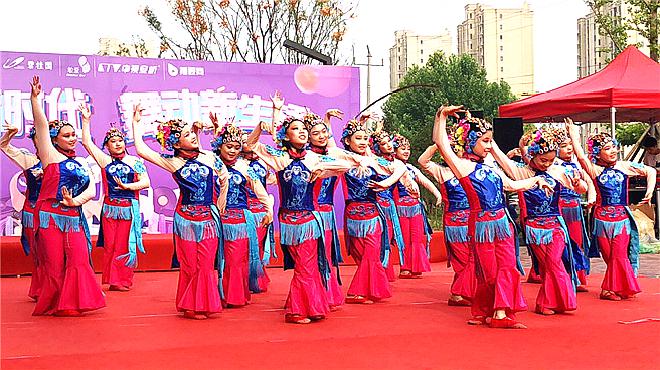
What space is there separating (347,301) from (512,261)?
57.3 inches

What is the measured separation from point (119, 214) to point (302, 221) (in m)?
2.32

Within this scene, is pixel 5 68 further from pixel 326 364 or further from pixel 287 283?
pixel 326 364

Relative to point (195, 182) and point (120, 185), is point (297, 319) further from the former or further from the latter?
point (120, 185)

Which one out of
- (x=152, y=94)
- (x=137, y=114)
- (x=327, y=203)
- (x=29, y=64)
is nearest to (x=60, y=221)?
(x=137, y=114)

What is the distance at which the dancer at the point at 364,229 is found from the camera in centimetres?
606

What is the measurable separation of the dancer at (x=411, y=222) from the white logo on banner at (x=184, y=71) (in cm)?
295

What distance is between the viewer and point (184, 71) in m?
9.55

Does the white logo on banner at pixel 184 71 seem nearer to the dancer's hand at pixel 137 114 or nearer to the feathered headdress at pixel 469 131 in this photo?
the dancer's hand at pixel 137 114

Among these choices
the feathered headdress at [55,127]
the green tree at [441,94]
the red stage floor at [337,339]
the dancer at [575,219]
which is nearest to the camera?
the red stage floor at [337,339]

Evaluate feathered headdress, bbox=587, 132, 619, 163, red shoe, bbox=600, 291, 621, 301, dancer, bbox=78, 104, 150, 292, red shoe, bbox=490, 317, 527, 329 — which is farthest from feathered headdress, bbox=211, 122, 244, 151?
red shoe, bbox=600, 291, 621, 301

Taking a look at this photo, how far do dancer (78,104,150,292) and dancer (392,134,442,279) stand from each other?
2.10 metres

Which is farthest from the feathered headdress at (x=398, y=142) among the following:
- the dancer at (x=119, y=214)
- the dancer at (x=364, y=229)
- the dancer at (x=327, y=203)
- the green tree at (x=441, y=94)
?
the green tree at (x=441, y=94)

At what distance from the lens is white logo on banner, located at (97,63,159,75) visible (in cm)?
921

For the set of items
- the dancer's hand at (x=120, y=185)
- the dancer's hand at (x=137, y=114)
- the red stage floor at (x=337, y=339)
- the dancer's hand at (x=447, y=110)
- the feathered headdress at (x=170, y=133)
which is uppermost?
the dancer's hand at (x=137, y=114)
